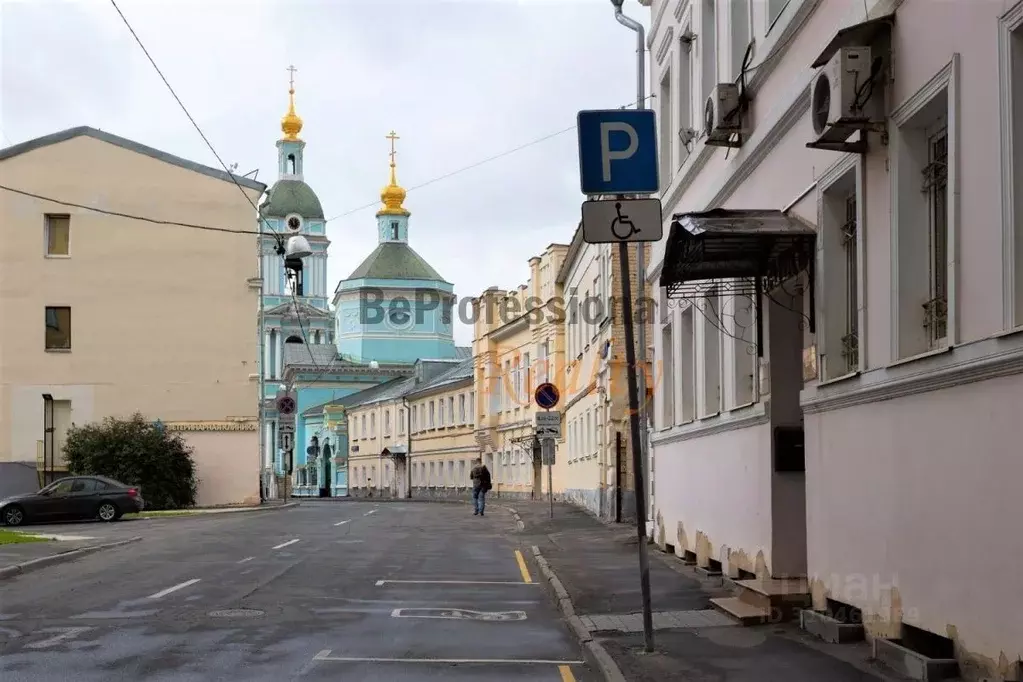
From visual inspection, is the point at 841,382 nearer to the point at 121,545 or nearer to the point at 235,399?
the point at 121,545

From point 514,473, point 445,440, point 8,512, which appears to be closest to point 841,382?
point 8,512

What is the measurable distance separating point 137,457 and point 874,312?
35864mm

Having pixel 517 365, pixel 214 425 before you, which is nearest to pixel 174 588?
pixel 214 425

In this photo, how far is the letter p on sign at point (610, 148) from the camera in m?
10.2

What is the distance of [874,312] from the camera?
937 cm

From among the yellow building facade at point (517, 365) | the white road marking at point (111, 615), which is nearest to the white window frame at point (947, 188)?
the white road marking at point (111, 615)

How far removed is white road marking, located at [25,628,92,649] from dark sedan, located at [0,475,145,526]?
22752 mm

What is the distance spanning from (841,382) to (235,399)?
126ft

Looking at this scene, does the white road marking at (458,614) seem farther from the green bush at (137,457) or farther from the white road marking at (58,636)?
the green bush at (137,457)

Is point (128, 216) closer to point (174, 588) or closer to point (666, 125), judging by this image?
point (666, 125)

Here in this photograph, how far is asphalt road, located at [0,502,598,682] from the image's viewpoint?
30.8ft

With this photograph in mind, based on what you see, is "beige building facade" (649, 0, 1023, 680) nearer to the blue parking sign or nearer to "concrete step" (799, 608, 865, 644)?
"concrete step" (799, 608, 865, 644)

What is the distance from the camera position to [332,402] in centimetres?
10088

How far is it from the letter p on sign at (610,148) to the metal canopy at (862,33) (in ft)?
5.49
